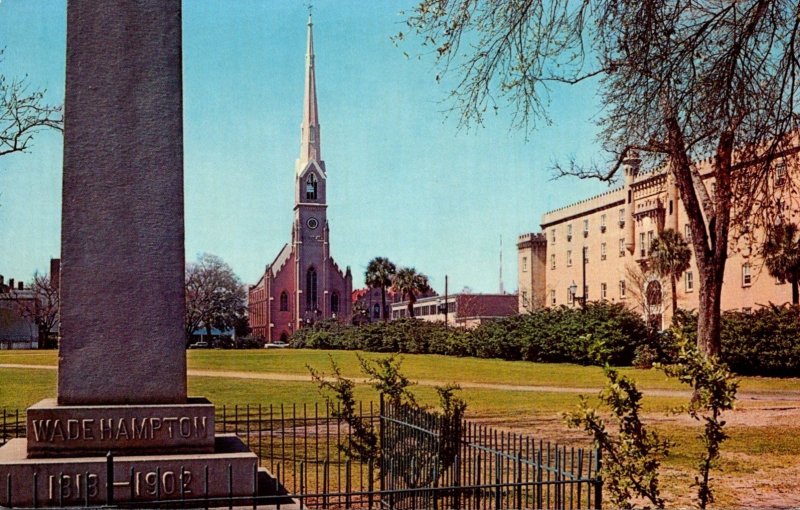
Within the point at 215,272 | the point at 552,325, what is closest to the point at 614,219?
the point at 552,325

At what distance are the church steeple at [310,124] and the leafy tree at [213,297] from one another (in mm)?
26384

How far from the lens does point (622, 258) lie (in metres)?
68.7

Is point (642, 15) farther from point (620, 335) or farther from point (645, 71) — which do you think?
point (620, 335)

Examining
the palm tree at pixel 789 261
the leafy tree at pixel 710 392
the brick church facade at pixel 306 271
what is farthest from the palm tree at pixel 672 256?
the brick church facade at pixel 306 271

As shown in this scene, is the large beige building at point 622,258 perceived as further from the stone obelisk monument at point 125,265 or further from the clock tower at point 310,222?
the stone obelisk monument at point 125,265

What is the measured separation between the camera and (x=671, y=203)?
61.5 meters

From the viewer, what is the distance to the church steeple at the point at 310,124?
107 meters

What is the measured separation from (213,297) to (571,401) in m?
71.1

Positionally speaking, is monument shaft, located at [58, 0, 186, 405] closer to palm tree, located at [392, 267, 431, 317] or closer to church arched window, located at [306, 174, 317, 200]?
palm tree, located at [392, 267, 431, 317]

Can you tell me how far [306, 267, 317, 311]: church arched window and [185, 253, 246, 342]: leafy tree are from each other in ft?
54.2

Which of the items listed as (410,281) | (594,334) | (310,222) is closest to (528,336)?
(594,334)

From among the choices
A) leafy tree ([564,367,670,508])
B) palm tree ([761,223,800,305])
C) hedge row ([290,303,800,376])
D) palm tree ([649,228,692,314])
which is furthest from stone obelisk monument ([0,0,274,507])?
palm tree ([649,228,692,314])

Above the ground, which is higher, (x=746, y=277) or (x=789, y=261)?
(x=789, y=261)

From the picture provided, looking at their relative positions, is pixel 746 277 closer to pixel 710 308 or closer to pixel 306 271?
pixel 710 308
